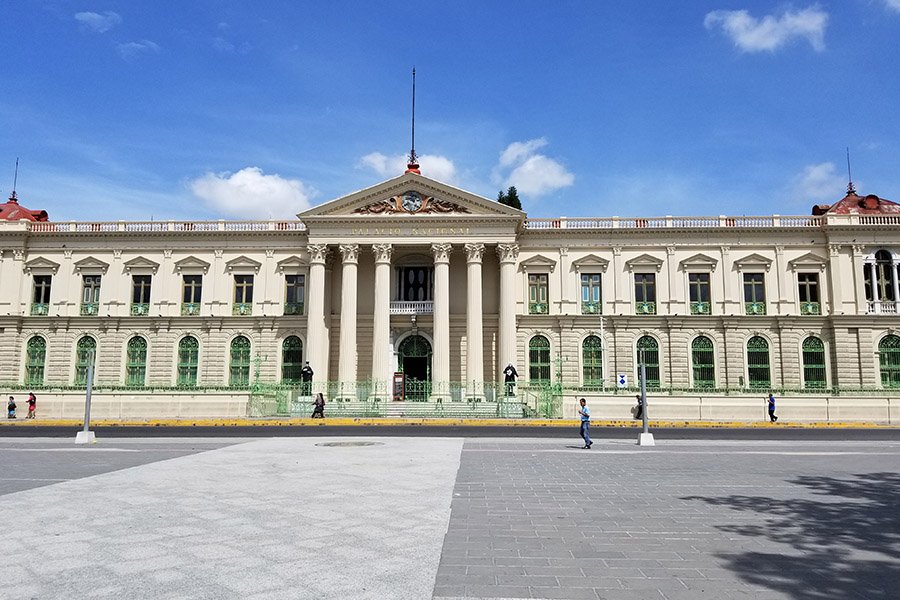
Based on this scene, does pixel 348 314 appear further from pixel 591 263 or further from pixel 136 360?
pixel 591 263

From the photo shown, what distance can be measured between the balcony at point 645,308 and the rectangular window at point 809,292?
904 centimetres

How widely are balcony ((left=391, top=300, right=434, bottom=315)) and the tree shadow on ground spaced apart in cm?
3047

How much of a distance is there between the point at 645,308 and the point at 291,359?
75.0 ft

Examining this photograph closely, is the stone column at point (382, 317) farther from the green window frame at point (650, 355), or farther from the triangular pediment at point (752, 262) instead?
the triangular pediment at point (752, 262)

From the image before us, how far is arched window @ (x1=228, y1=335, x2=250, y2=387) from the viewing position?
41.6 meters

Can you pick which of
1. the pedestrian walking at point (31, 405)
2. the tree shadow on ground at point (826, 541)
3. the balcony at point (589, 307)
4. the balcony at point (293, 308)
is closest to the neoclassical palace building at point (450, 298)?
the balcony at point (589, 307)

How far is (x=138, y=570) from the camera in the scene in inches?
232

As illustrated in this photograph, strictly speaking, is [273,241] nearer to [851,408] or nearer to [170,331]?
[170,331]

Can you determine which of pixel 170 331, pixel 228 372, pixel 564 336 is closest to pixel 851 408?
pixel 564 336

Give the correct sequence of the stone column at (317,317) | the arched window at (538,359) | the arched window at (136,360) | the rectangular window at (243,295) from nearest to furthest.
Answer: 1. the stone column at (317,317)
2. the arched window at (538,359)
3. the arched window at (136,360)
4. the rectangular window at (243,295)

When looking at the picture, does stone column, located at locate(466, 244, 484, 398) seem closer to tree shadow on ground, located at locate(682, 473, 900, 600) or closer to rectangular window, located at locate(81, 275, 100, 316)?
rectangular window, located at locate(81, 275, 100, 316)

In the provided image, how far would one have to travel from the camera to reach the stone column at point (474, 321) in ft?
123

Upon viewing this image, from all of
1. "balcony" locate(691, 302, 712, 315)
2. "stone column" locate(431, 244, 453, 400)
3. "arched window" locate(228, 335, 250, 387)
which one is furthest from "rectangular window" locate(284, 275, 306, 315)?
"balcony" locate(691, 302, 712, 315)

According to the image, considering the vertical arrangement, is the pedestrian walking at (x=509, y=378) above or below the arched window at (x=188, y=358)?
below
